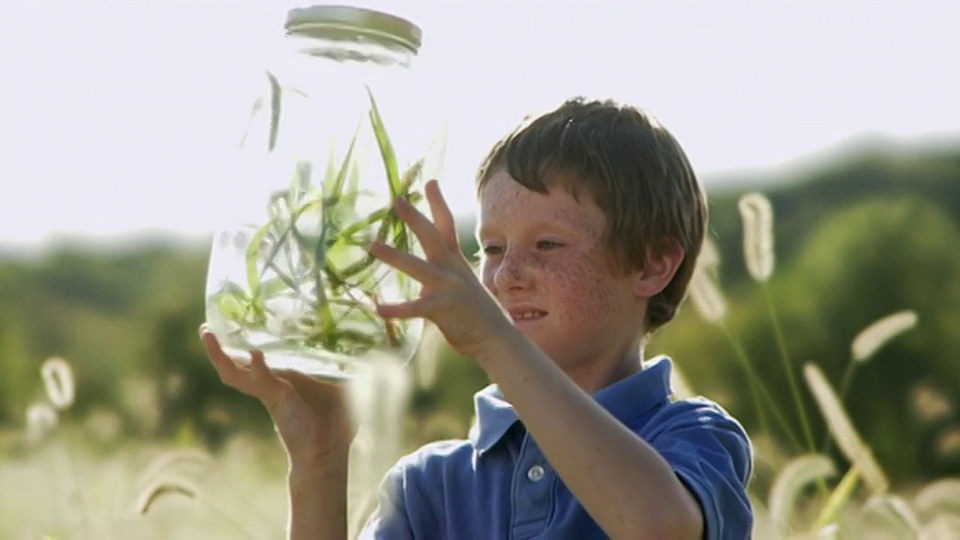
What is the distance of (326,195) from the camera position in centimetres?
266

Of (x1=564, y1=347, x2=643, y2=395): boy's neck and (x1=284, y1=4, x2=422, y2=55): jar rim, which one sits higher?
(x1=284, y1=4, x2=422, y2=55): jar rim

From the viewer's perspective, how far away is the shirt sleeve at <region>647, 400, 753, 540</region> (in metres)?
2.65

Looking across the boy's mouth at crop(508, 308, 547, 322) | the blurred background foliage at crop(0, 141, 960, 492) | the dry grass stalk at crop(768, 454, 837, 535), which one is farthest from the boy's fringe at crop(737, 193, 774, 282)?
the blurred background foliage at crop(0, 141, 960, 492)

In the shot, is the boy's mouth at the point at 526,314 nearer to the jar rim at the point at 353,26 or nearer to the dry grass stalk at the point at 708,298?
the jar rim at the point at 353,26

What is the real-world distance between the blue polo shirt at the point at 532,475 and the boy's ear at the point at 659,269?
0.12m

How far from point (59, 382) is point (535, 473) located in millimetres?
1812

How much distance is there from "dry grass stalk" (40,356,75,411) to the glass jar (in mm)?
1272

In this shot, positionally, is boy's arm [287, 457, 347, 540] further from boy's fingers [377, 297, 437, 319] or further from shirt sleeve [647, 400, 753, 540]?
boy's fingers [377, 297, 437, 319]

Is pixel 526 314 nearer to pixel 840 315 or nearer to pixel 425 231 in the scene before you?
pixel 425 231

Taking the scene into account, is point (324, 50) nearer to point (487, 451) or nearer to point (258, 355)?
point (258, 355)

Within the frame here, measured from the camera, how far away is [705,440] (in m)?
2.78

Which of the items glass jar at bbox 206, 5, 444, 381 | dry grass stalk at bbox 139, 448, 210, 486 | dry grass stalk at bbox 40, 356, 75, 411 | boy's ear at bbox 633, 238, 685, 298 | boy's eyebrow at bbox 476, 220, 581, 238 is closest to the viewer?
glass jar at bbox 206, 5, 444, 381

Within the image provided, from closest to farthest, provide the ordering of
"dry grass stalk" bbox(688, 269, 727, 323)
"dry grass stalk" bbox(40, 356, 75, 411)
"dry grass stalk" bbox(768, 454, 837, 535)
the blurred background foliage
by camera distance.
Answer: "dry grass stalk" bbox(768, 454, 837, 535), "dry grass stalk" bbox(688, 269, 727, 323), "dry grass stalk" bbox(40, 356, 75, 411), the blurred background foliage

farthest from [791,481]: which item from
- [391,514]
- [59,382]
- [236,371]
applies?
[59,382]
